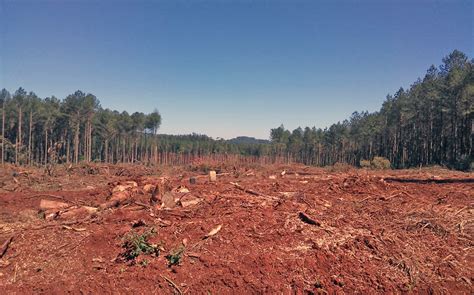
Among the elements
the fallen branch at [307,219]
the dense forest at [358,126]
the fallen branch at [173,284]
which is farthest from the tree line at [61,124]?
the fallen branch at [173,284]

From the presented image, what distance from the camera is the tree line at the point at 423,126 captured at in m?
32.7

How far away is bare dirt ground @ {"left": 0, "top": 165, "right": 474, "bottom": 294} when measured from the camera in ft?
14.7

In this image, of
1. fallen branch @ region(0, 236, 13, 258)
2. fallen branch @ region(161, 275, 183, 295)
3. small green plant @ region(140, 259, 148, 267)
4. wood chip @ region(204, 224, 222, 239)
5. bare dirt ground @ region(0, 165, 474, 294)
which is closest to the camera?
fallen branch @ region(161, 275, 183, 295)

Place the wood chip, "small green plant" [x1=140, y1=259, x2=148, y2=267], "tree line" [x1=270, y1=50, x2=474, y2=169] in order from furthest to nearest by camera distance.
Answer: "tree line" [x1=270, y1=50, x2=474, y2=169], the wood chip, "small green plant" [x1=140, y1=259, x2=148, y2=267]

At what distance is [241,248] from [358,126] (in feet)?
202

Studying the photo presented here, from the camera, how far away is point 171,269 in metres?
4.63

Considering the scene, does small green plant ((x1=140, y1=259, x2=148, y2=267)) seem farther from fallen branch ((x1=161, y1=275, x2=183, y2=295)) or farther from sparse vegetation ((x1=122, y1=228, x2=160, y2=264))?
fallen branch ((x1=161, y1=275, x2=183, y2=295))

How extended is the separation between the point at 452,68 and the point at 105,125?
176ft

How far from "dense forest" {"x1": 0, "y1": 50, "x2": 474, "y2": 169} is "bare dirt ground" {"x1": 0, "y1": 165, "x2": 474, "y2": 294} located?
16539mm

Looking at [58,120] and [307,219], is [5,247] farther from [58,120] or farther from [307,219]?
[58,120]

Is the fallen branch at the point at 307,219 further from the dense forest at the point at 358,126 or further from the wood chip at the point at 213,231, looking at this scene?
the dense forest at the point at 358,126

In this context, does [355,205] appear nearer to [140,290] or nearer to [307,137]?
[140,290]

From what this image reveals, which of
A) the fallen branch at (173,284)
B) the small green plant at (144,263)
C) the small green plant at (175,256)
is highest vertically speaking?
the small green plant at (175,256)

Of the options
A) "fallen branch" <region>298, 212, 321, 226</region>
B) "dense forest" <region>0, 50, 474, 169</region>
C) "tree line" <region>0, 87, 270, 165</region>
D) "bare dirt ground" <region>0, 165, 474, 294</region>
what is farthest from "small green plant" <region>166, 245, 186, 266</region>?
"tree line" <region>0, 87, 270, 165</region>
